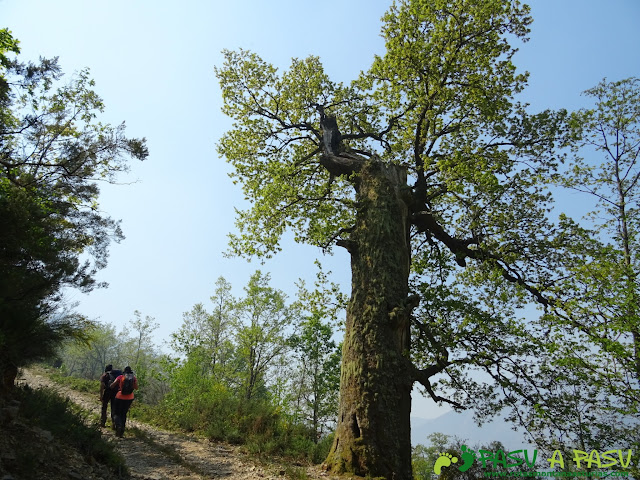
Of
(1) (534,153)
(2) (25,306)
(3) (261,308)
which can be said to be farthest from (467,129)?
(3) (261,308)

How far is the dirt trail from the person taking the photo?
19.4ft

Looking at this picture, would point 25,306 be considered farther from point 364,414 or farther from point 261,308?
point 261,308

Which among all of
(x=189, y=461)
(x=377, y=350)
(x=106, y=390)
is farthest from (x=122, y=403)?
(x=377, y=350)

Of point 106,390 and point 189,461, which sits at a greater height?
point 106,390

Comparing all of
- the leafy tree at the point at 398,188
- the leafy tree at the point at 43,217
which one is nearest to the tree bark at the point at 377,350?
the leafy tree at the point at 398,188

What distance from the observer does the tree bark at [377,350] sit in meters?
6.10

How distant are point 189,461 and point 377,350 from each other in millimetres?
4152

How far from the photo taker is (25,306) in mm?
4543

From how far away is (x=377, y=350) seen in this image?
6801 mm

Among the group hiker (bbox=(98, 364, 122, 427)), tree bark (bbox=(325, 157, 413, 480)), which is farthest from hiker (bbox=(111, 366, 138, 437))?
tree bark (bbox=(325, 157, 413, 480))

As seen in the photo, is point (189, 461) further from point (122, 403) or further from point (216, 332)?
point (216, 332)

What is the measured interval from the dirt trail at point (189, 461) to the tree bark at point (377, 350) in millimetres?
734

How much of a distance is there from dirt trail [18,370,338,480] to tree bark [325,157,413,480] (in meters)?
0.73

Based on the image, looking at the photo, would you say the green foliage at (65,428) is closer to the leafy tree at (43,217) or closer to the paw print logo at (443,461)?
the leafy tree at (43,217)
